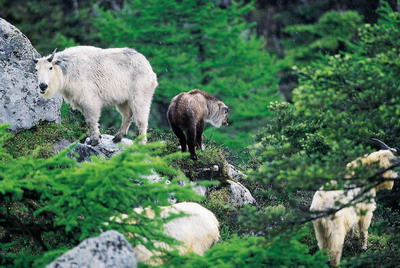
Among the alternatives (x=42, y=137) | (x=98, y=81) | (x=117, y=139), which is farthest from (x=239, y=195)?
(x=42, y=137)

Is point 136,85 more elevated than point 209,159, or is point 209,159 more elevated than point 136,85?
point 136,85

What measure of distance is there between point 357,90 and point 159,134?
756 centimetres

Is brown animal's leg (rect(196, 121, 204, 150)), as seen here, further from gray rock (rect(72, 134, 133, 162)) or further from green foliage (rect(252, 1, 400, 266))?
green foliage (rect(252, 1, 400, 266))

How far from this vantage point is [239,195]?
1157cm

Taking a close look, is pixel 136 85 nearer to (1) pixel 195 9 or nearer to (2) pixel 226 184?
(2) pixel 226 184

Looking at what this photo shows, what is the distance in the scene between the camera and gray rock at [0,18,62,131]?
11.2 meters

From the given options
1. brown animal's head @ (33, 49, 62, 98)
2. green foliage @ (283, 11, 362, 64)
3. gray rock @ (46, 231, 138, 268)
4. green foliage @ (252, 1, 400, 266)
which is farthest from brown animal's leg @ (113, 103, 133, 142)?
green foliage @ (283, 11, 362, 64)

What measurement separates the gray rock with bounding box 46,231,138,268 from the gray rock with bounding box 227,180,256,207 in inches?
232

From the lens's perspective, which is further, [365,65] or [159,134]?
[159,134]

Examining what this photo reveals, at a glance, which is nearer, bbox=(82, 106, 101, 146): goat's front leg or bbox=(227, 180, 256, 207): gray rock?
bbox=(82, 106, 101, 146): goat's front leg

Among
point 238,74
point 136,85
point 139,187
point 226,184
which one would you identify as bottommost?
point 238,74

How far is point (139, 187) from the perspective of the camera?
6.21 m

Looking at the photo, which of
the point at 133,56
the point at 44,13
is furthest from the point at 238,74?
the point at 133,56

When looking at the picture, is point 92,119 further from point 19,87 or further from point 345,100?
point 345,100
